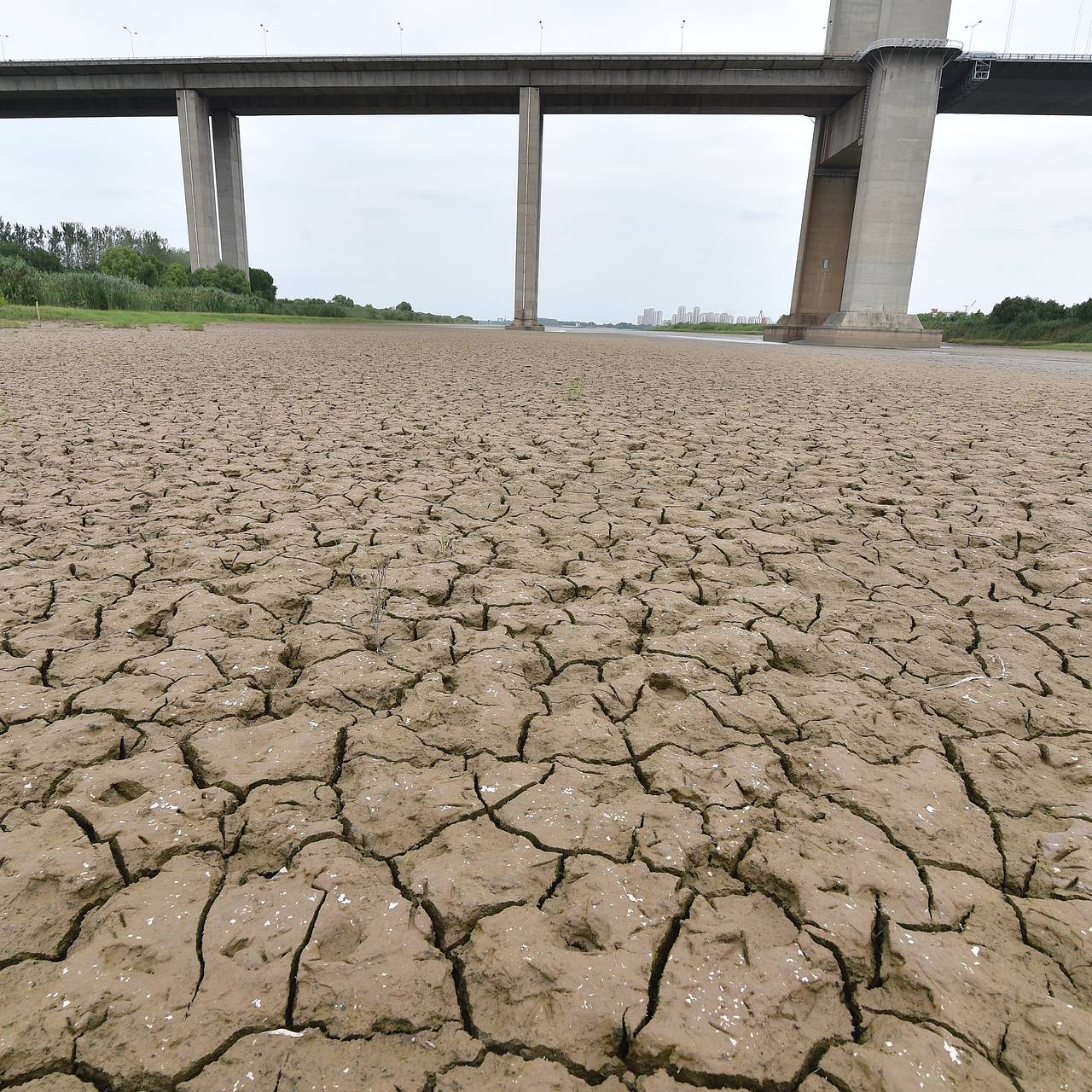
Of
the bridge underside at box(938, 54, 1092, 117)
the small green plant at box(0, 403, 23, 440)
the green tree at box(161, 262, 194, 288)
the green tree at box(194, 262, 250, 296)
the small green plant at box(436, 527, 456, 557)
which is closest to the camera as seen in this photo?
the small green plant at box(436, 527, 456, 557)

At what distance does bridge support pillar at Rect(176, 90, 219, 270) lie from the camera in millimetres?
30513

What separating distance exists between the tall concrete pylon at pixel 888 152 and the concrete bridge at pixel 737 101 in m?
0.06

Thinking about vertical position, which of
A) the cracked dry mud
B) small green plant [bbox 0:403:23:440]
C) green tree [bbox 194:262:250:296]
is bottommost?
the cracked dry mud

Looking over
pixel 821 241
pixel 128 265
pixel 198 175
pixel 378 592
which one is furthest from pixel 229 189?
pixel 378 592

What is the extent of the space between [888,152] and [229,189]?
31600 mm

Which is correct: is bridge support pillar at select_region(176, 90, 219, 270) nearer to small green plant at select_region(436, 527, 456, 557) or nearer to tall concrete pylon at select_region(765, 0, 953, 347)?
tall concrete pylon at select_region(765, 0, 953, 347)

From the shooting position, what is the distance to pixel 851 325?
2395 cm

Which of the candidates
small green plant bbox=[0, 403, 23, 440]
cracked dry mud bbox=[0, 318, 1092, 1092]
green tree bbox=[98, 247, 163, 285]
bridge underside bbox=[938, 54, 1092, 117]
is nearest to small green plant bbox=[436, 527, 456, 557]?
cracked dry mud bbox=[0, 318, 1092, 1092]

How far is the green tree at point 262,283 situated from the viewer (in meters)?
40.4

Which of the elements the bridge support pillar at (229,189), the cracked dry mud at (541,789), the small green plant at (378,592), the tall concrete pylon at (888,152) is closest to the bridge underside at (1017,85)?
the tall concrete pylon at (888,152)

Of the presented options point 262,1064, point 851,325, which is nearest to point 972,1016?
point 262,1064

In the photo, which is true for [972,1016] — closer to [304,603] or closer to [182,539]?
[304,603]

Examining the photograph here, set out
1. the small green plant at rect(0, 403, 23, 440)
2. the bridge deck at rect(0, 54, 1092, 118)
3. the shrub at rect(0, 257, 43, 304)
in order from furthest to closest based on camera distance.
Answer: the bridge deck at rect(0, 54, 1092, 118), the shrub at rect(0, 257, 43, 304), the small green plant at rect(0, 403, 23, 440)

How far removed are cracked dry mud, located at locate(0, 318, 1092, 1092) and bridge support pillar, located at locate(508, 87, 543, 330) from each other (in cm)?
2953
